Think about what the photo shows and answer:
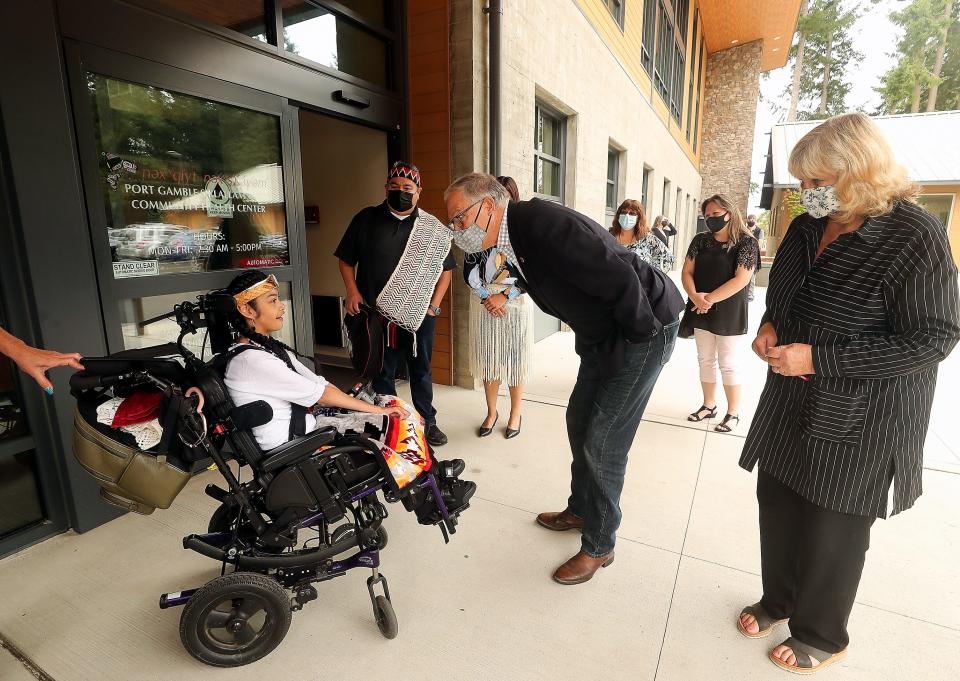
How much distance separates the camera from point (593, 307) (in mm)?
1784

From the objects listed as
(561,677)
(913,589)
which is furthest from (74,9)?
(913,589)

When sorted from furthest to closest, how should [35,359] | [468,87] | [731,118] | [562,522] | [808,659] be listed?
[731,118], [468,87], [562,522], [808,659], [35,359]

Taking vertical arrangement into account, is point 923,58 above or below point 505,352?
above

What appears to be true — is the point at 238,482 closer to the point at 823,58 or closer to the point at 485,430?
the point at 485,430

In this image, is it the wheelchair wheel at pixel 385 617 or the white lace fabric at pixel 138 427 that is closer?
the white lace fabric at pixel 138 427

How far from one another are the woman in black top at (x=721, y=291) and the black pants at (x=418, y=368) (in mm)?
1711

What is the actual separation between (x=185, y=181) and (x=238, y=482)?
174 cm

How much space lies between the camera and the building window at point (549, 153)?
5629mm

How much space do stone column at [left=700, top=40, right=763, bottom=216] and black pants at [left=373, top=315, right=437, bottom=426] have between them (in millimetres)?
20716

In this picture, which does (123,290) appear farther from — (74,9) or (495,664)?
(495,664)

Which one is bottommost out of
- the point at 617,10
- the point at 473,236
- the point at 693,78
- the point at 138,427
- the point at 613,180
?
the point at 138,427

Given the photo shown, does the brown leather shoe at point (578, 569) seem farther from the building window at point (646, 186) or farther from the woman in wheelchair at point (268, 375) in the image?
the building window at point (646, 186)

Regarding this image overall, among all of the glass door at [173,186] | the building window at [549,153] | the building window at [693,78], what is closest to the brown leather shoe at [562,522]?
the glass door at [173,186]

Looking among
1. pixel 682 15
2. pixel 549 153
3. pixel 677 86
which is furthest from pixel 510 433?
pixel 682 15
